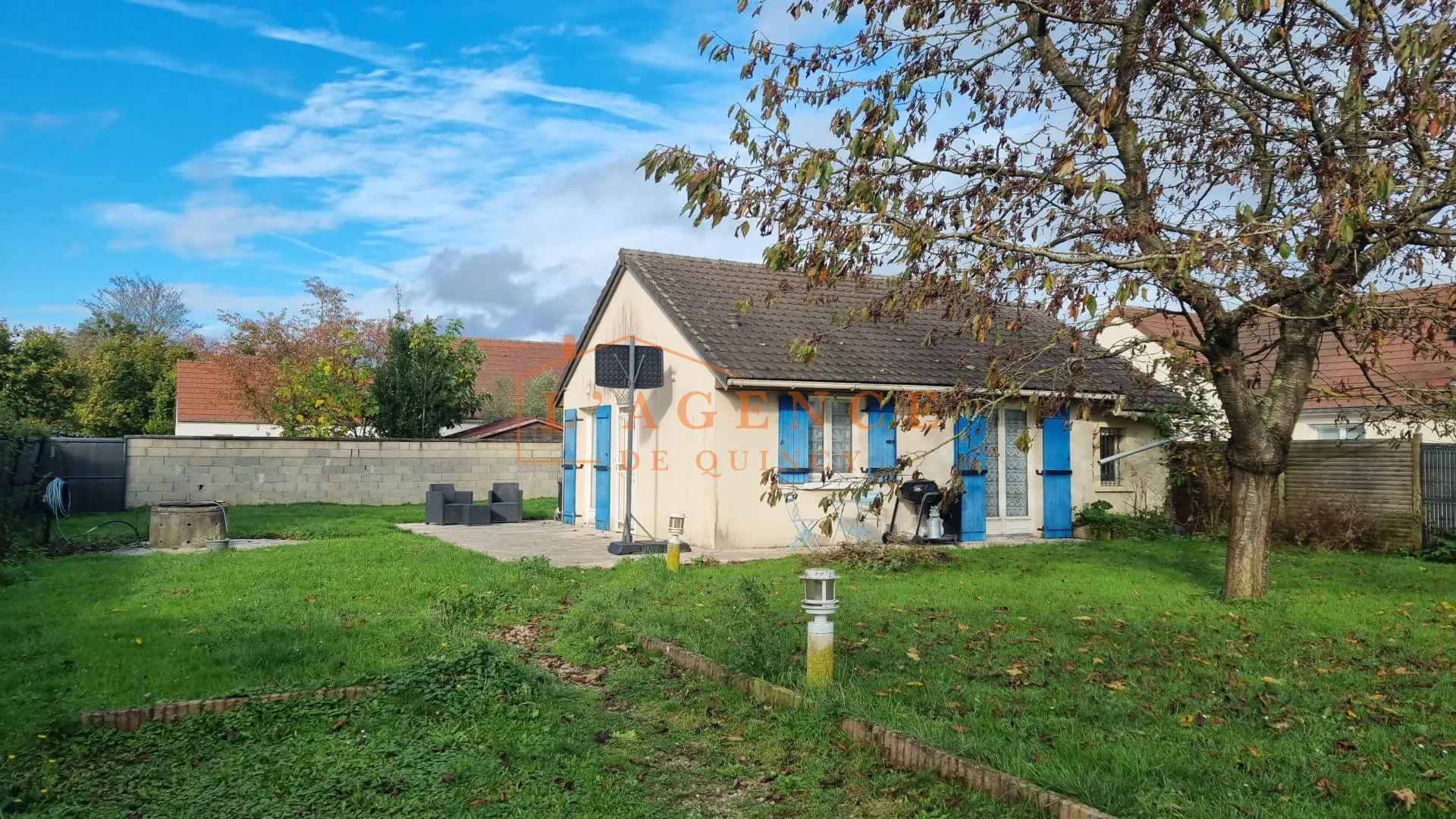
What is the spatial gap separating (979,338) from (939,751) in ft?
11.3

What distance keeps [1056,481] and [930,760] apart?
12.9 meters

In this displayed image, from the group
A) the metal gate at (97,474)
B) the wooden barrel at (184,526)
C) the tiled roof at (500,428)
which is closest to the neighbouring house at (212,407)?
the tiled roof at (500,428)

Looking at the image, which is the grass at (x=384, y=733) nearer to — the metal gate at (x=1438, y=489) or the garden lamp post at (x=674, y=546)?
the garden lamp post at (x=674, y=546)

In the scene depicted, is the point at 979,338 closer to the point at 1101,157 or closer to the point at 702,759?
the point at 1101,157

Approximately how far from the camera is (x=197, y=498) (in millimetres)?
21781

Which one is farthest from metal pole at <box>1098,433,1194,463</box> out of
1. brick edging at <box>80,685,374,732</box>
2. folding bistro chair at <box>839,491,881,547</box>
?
brick edging at <box>80,685,374,732</box>

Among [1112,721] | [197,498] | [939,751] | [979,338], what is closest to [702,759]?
[939,751]

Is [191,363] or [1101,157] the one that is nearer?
[1101,157]

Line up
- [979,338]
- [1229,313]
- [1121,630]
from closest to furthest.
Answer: [979,338] → [1121,630] → [1229,313]

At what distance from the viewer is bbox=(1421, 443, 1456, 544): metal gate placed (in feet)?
46.3

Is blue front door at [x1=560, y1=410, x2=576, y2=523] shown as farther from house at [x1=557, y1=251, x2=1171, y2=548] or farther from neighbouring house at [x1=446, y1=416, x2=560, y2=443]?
neighbouring house at [x1=446, y1=416, x2=560, y2=443]

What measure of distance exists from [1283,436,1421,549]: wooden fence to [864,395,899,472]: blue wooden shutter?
238 inches

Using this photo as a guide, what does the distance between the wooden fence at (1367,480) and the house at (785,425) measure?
2.38 meters

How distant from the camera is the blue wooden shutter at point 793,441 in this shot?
46.3 ft
